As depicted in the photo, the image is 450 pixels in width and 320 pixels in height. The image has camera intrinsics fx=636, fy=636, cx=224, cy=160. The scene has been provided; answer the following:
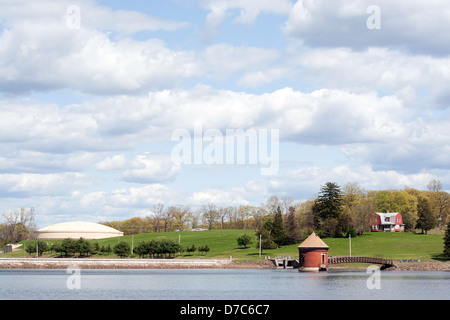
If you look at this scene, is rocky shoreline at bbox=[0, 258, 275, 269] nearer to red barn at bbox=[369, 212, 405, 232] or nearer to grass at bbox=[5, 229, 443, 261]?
grass at bbox=[5, 229, 443, 261]

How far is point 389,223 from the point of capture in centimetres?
17812

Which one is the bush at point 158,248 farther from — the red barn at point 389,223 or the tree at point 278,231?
the red barn at point 389,223

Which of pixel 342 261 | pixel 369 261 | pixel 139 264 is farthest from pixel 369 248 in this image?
pixel 139 264

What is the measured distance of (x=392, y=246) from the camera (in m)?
138

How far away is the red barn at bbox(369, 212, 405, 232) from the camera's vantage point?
17775cm

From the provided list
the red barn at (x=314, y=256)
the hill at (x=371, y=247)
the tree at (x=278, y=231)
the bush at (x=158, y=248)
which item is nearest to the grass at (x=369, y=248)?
the hill at (x=371, y=247)

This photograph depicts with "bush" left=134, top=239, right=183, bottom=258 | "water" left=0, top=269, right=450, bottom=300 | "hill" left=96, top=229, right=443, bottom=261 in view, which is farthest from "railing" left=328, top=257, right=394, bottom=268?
"bush" left=134, top=239, right=183, bottom=258

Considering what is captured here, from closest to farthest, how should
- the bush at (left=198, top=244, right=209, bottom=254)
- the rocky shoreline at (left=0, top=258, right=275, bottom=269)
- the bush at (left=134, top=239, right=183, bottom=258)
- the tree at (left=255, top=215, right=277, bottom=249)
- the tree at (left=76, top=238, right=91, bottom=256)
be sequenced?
the rocky shoreline at (left=0, top=258, right=275, bottom=269)
the bush at (left=134, top=239, right=183, bottom=258)
the tree at (left=255, top=215, right=277, bottom=249)
the bush at (left=198, top=244, right=209, bottom=254)
the tree at (left=76, top=238, right=91, bottom=256)

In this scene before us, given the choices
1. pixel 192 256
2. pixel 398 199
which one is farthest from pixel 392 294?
pixel 398 199

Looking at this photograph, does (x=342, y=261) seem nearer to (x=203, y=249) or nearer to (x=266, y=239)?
(x=266, y=239)

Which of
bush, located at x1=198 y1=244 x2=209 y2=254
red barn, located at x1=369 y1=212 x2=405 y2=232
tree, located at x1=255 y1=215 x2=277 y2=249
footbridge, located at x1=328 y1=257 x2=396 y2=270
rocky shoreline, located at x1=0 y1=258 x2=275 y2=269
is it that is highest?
red barn, located at x1=369 y1=212 x2=405 y2=232

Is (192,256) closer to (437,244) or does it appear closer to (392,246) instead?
(392,246)

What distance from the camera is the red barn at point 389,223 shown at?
177750 millimetres

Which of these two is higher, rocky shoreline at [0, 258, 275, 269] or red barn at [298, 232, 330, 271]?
red barn at [298, 232, 330, 271]
